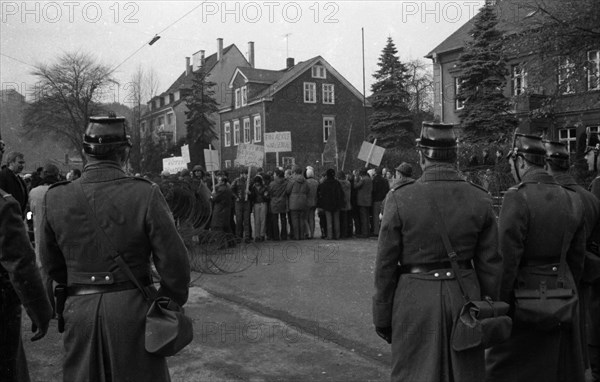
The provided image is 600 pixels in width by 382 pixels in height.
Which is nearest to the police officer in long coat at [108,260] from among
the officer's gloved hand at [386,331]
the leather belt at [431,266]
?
the officer's gloved hand at [386,331]

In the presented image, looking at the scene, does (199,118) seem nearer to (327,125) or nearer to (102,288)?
(327,125)

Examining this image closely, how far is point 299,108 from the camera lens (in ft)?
167

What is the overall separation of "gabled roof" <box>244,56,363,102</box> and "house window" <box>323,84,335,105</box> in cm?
124

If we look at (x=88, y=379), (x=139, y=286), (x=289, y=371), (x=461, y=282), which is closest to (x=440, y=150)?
(x=461, y=282)

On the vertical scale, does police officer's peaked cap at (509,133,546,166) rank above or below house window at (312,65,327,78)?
below

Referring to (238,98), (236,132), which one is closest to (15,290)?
(236,132)

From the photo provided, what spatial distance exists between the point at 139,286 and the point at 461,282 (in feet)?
6.48

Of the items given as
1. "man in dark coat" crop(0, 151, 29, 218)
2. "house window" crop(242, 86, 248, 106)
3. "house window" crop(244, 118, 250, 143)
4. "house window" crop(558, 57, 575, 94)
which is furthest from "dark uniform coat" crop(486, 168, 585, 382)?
"house window" crop(242, 86, 248, 106)

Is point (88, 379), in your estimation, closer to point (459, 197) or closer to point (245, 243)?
point (459, 197)

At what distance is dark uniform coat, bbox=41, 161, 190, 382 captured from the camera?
10.6ft

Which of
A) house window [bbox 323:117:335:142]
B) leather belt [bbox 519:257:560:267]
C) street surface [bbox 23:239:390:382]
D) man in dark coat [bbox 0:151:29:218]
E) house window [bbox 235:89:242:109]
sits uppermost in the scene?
house window [bbox 235:89:242:109]

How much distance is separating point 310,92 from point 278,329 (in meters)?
45.7

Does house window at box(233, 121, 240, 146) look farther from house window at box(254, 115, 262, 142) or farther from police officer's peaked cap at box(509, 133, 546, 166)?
police officer's peaked cap at box(509, 133, 546, 166)

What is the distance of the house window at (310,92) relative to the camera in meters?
51.4
